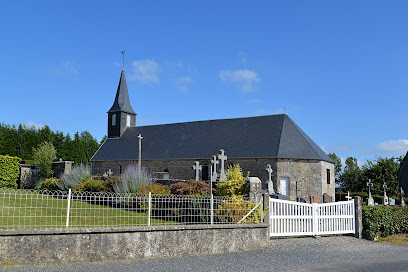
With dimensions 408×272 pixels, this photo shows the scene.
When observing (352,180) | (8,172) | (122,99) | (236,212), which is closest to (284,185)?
(236,212)

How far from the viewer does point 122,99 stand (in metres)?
38.6

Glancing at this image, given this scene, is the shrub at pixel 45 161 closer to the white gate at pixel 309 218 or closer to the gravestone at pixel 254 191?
the gravestone at pixel 254 191

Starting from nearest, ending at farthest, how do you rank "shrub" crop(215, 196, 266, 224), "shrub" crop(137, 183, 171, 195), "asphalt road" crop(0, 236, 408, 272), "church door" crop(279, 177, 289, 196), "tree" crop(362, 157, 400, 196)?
1. "asphalt road" crop(0, 236, 408, 272)
2. "shrub" crop(215, 196, 266, 224)
3. "shrub" crop(137, 183, 171, 195)
4. "church door" crop(279, 177, 289, 196)
5. "tree" crop(362, 157, 400, 196)

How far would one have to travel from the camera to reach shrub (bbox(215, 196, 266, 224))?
10.2 m

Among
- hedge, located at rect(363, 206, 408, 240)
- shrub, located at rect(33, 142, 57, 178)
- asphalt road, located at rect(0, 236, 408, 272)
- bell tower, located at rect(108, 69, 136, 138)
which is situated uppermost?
bell tower, located at rect(108, 69, 136, 138)

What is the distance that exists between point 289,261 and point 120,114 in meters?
32.1

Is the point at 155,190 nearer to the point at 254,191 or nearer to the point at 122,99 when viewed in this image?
the point at 254,191

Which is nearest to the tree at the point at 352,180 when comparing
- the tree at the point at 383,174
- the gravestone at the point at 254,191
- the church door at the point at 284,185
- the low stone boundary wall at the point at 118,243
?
the tree at the point at 383,174

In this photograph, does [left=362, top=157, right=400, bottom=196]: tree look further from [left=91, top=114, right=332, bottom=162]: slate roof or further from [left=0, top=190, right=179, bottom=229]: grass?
[left=0, top=190, right=179, bottom=229]: grass

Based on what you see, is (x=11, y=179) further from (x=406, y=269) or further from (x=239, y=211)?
(x=406, y=269)

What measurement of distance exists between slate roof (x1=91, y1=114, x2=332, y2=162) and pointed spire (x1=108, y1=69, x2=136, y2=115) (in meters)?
3.35

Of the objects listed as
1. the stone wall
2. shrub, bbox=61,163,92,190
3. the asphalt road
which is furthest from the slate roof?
the asphalt road

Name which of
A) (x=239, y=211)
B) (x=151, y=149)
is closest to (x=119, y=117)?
(x=151, y=149)

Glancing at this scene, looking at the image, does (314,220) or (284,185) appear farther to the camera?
(284,185)
